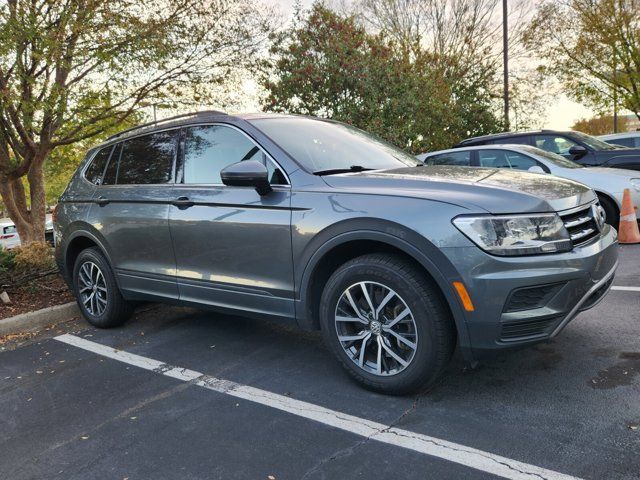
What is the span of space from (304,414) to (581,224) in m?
1.93

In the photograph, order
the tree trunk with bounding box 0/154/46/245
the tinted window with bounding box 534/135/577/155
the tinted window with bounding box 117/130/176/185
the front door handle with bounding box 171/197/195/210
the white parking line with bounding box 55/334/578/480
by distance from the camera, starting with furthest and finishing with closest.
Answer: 1. the tree trunk with bounding box 0/154/46/245
2. the tinted window with bounding box 534/135/577/155
3. the tinted window with bounding box 117/130/176/185
4. the front door handle with bounding box 171/197/195/210
5. the white parking line with bounding box 55/334/578/480

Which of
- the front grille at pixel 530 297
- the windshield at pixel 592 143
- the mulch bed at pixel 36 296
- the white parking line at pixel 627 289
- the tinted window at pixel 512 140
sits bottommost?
the white parking line at pixel 627 289

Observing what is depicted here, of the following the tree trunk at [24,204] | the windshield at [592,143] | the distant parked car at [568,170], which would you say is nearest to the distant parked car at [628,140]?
the windshield at [592,143]

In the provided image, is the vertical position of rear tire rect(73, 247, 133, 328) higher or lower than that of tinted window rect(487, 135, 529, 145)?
lower

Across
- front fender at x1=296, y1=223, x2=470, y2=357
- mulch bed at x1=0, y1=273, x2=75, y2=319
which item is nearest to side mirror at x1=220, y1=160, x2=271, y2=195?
front fender at x1=296, y1=223, x2=470, y2=357

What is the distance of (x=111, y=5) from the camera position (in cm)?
831

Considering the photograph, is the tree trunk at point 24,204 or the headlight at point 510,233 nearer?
the headlight at point 510,233

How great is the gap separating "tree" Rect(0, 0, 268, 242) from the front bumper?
679 centimetres

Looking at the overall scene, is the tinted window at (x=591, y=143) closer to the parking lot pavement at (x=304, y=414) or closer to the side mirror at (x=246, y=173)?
the parking lot pavement at (x=304, y=414)

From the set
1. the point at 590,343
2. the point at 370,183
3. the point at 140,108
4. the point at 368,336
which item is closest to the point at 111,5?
the point at 140,108

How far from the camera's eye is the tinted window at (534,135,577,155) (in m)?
9.51

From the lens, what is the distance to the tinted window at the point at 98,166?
5.24 meters

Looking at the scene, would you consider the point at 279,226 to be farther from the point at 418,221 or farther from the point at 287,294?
the point at 418,221

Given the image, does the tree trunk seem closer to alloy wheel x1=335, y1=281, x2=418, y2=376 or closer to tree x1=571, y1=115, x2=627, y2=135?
alloy wheel x1=335, y1=281, x2=418, y2=376
